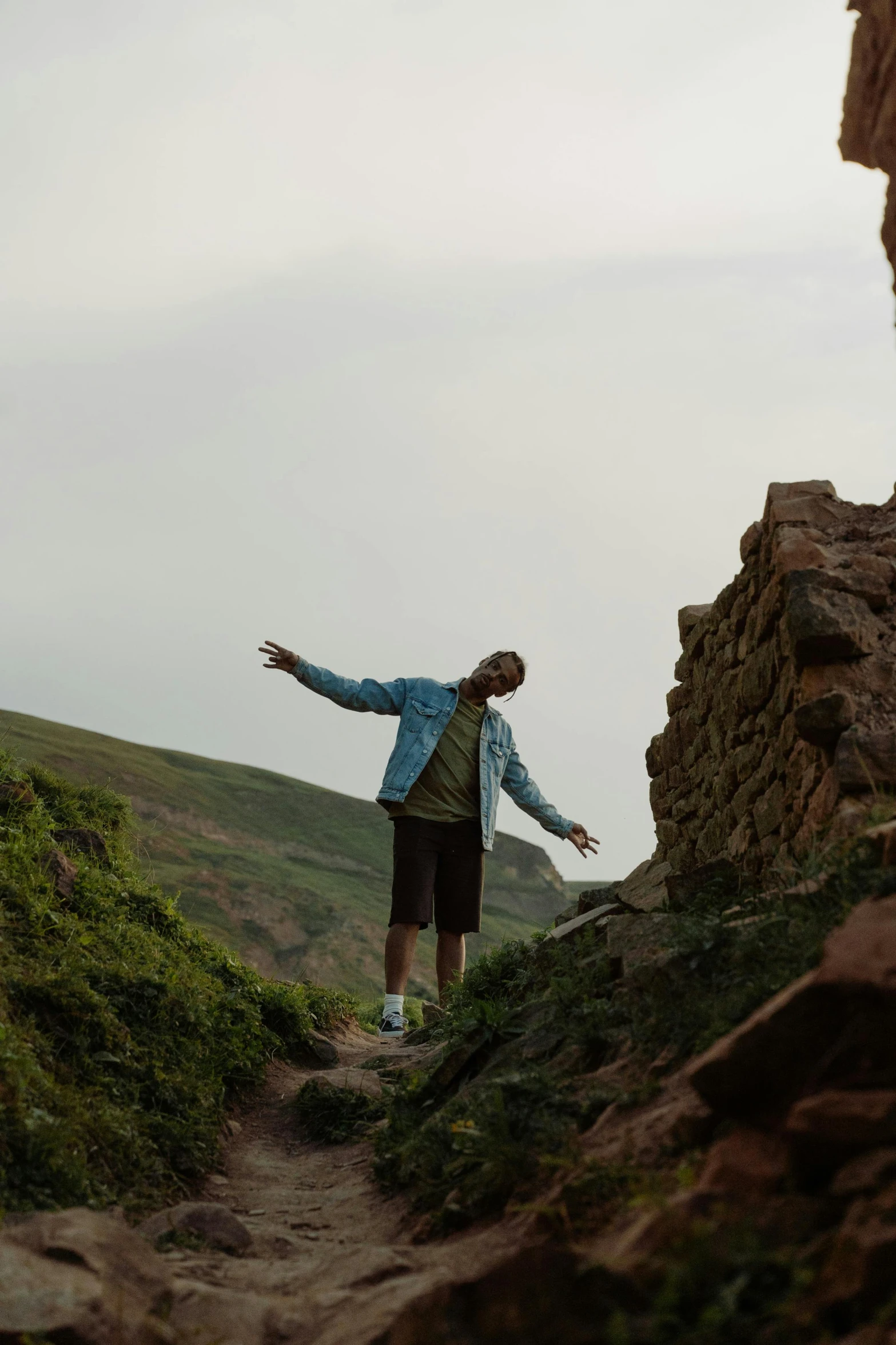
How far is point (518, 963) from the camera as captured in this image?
229 inches

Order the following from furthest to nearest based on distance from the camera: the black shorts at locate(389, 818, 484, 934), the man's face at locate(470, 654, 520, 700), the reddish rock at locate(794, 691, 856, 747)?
the man's face at locate(470, 654, 520, 700)
the black shorts at locate(389, 818, 484, 934)
the reddish rock at locate(794, 691, 856, 747)

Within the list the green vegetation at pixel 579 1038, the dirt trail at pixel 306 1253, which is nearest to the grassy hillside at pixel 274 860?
the dirt trail at pixel 306 1253

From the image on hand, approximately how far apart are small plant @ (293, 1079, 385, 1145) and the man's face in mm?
2788

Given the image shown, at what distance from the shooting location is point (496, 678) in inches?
273

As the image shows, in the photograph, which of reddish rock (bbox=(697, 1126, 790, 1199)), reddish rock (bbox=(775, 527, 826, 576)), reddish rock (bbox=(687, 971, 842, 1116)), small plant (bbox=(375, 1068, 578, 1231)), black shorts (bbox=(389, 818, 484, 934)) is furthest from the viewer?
black shorts (bbox=(389, 818, 484, 934))

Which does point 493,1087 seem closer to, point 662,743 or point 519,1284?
point 519,1284

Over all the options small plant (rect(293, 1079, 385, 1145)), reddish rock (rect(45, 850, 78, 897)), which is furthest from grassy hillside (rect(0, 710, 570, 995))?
small plant (rect(293, 1079, 385, 1145))

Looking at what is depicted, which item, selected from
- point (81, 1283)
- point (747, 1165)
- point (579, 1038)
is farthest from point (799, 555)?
point (81, 1283)

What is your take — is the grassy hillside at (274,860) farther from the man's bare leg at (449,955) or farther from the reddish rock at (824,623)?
the reddish rock at (824,623)

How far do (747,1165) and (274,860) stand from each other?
1715 centimetres

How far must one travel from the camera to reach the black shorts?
21.5ft

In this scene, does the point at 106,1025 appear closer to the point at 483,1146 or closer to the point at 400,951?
the point at 483,1146

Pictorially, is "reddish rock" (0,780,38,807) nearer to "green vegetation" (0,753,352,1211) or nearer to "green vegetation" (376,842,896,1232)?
"green vegetation" (0,753,352,1211)

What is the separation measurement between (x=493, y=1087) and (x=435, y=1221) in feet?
1.52
